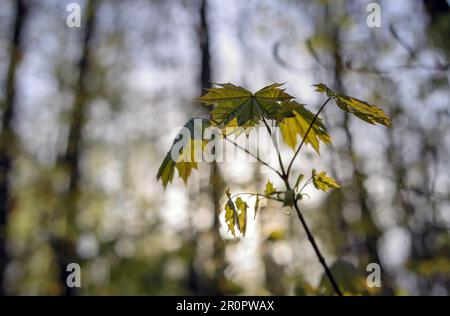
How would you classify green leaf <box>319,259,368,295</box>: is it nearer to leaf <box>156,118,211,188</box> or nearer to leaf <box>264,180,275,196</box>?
leaf <box>264,180,275,196</box>

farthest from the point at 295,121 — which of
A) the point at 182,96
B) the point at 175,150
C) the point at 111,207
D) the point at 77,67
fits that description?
the point at 111,207

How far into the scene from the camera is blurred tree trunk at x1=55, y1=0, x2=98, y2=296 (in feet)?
22.0

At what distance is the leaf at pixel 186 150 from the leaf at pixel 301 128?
232mm

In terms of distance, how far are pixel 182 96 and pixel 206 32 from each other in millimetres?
2173

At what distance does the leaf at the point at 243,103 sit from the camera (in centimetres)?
115

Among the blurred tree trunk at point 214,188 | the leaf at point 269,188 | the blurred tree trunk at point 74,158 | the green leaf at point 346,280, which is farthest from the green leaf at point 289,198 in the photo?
the blurred tree trunk at point 74,158

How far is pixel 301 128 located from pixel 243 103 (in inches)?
12.0

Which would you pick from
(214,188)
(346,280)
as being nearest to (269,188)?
(346,280)

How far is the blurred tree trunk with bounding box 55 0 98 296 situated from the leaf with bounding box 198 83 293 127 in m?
5.79

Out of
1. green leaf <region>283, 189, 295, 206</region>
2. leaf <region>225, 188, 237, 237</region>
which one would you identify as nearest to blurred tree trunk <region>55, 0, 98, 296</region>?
leaf <region>225, 188, 237, 237</region>

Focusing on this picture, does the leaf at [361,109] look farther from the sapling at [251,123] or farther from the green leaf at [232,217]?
the green leaf at [232,217]

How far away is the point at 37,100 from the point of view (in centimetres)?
989

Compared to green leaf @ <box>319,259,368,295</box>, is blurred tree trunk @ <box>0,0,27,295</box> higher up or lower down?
higher up
